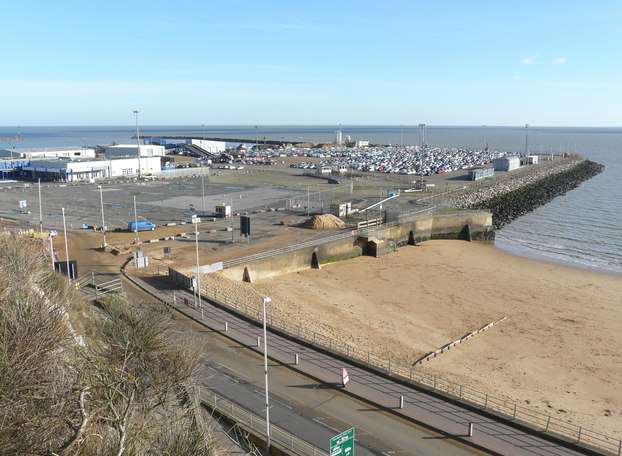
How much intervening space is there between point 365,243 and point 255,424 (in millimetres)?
34767

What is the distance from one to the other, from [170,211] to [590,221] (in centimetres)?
5662

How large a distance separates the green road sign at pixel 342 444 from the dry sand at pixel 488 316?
1344 centimetres

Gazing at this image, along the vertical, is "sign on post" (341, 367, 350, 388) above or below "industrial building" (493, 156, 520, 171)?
below

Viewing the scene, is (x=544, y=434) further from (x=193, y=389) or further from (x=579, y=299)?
(x=579, y=299)

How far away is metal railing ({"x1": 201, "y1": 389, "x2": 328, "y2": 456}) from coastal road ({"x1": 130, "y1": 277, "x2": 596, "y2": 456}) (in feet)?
9.82

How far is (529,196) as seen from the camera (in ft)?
305

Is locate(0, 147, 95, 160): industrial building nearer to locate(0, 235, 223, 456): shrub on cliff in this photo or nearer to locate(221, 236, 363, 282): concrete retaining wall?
locate(221, 236, 363, 282): concrete retaining wall

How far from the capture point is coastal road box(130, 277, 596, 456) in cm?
1850

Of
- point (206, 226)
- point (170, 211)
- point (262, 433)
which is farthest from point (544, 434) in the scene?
point (170, 211)

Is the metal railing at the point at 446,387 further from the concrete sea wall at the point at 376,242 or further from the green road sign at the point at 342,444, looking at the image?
the green road sign at the point at 342,444

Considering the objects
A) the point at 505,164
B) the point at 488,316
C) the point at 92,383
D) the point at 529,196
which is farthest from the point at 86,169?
the point at 505,164

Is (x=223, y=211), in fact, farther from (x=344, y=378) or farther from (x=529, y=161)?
(x=529, y=161)

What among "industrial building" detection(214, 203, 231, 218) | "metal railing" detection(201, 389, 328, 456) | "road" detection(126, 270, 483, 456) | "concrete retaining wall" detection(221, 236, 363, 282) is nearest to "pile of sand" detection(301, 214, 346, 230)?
"concrete retaining wall" detection(221, 236, 363, 282)

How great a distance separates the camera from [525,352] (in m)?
31.1
